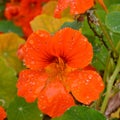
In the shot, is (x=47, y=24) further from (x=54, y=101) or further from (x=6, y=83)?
(x=54, y=101)

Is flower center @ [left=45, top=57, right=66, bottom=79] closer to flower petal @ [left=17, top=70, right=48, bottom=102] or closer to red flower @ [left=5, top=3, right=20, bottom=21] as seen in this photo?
flower petal @ [left=17, top=70, right=48, bottom=102]

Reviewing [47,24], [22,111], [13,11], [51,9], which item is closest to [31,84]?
[22,111]

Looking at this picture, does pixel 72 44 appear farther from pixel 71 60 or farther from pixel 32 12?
pixel 32 12

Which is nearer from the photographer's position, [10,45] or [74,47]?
[74,47]

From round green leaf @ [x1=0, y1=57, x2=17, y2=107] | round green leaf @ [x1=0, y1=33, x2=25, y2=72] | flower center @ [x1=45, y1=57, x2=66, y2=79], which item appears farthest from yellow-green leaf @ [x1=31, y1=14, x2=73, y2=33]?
flower center @ [x1=45, y1=57, x2=66, y2=79]

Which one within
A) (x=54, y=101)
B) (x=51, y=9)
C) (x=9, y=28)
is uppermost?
(x=54, y=101)

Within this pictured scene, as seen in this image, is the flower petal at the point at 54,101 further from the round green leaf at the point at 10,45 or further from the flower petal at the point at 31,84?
the round green leaf at the point at 10,45

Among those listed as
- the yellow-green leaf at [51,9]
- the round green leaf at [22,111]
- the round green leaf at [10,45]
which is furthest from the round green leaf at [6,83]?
the yellow-green leaf at [51,9]

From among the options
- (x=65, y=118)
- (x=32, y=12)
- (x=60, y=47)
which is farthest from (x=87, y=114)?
(x=32, y=12)
